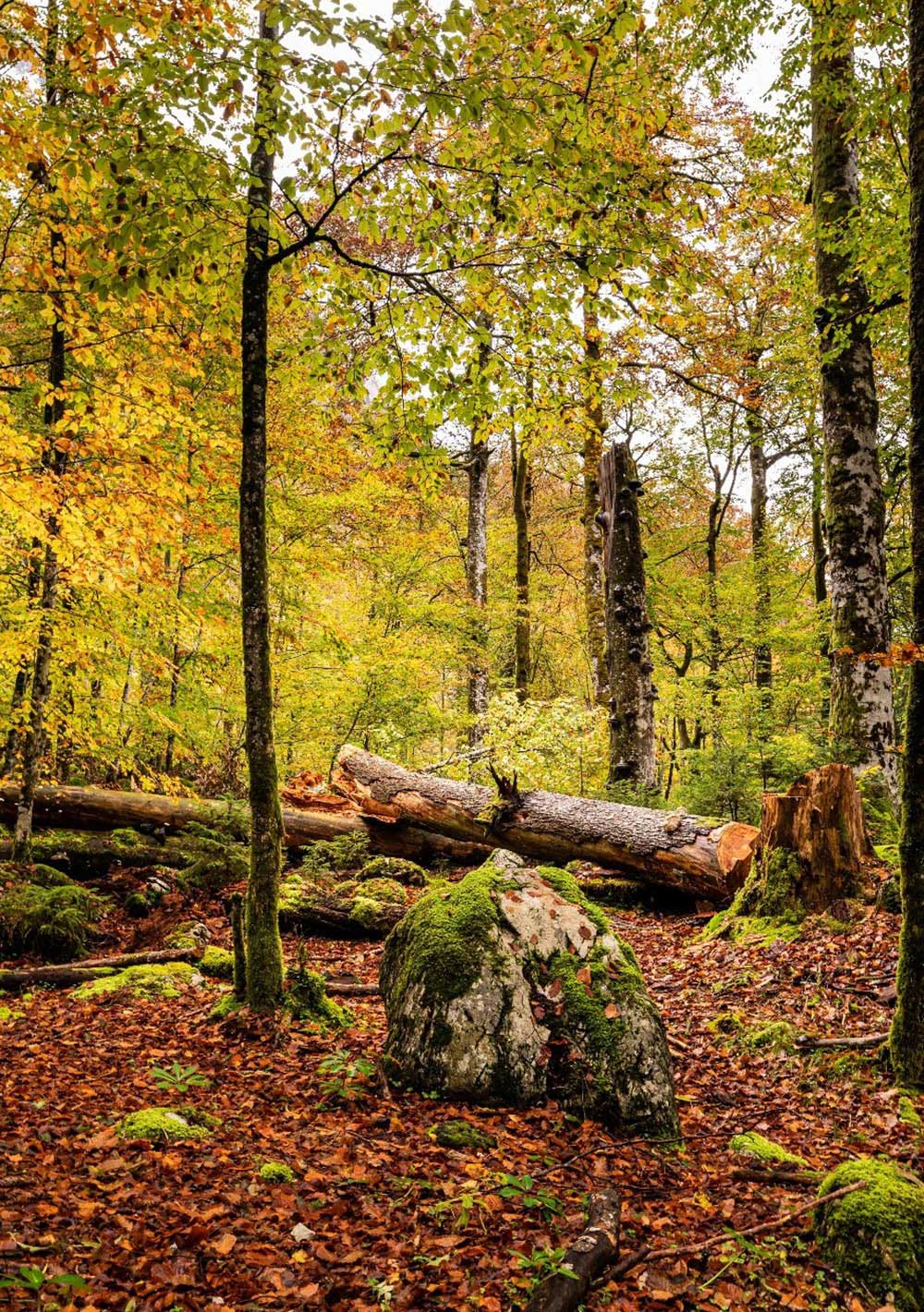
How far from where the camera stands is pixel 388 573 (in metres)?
15.6

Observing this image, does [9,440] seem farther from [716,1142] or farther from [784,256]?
[784,256]

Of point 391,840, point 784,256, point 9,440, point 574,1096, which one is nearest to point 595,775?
point 391,840

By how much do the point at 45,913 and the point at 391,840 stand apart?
15.5 feet

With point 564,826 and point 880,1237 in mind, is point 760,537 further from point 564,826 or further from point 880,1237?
point 880,1237

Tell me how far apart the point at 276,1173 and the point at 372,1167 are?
460 mm

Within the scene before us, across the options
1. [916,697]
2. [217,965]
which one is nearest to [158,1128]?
[217,965]

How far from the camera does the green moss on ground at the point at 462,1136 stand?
3.84 meters

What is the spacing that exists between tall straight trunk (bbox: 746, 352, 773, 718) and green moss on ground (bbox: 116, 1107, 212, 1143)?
12365 mm

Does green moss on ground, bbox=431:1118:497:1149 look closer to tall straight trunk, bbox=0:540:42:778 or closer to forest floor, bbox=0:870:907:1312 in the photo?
forest floor, bbox=0:870:907:1312

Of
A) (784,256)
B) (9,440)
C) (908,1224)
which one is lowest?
(908,1224)

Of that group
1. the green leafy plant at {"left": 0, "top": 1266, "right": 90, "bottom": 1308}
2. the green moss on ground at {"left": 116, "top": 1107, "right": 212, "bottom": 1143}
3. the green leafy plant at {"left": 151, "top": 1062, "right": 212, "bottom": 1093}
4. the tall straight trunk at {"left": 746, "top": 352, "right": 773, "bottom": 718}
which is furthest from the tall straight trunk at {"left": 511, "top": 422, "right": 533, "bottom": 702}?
the green leafy plant at {"left": 0, "top": 1266, "right": 90, "bottom": 1308}

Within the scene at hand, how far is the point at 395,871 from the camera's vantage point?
9.89 m

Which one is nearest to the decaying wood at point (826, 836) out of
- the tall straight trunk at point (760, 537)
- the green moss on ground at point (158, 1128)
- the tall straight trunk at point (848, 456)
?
the tall straight trunk at point (848, 456)

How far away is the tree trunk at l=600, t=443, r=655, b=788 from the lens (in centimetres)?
1184
